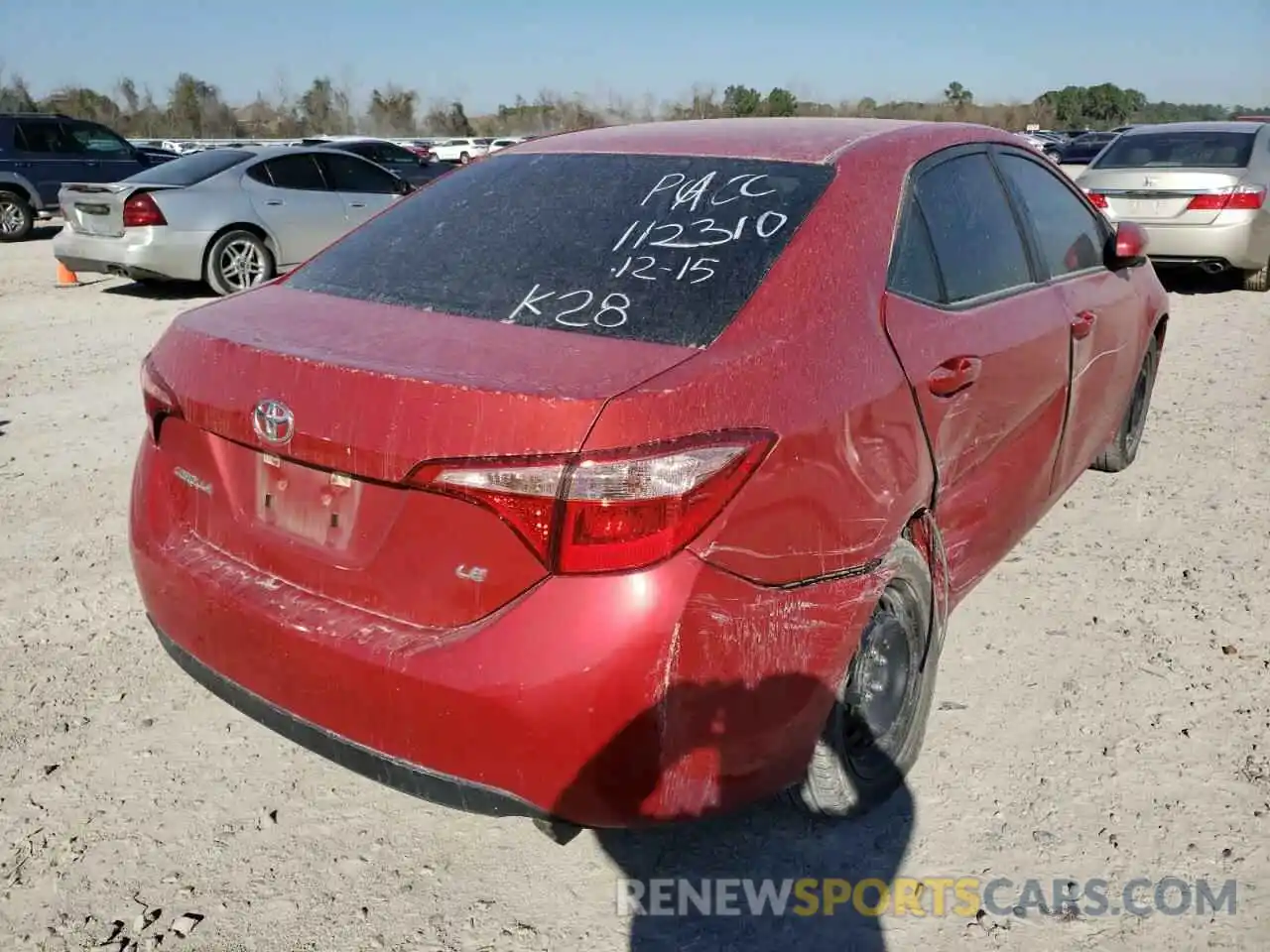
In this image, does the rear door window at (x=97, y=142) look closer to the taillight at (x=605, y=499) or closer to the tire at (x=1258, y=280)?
the tire at (x=1258, y=280)

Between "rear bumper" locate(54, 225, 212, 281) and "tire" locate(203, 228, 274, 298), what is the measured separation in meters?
0.11

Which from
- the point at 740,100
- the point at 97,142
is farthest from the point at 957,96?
the point at 97,142

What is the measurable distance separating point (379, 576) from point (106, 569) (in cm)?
239

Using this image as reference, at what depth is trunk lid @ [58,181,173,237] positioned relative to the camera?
9.41 m

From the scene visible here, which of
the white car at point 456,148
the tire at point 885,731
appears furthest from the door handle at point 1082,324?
the white car at point 456,148

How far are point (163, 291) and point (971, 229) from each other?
918 cm

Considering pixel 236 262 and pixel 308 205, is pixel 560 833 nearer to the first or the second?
pixel 236 262

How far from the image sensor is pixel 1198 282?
11.0 meters

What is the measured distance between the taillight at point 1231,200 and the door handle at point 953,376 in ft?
25.4

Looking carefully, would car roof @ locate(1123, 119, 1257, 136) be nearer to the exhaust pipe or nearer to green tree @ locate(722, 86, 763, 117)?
the exhaust pipe

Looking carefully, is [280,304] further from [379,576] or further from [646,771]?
[646,771]

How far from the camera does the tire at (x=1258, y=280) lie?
398 inches

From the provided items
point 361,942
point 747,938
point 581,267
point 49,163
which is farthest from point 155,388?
point 49,163

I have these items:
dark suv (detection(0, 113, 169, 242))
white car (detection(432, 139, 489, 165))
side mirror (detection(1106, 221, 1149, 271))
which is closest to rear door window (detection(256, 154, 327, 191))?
dark suv (detection(0, 113, 169, 242))
